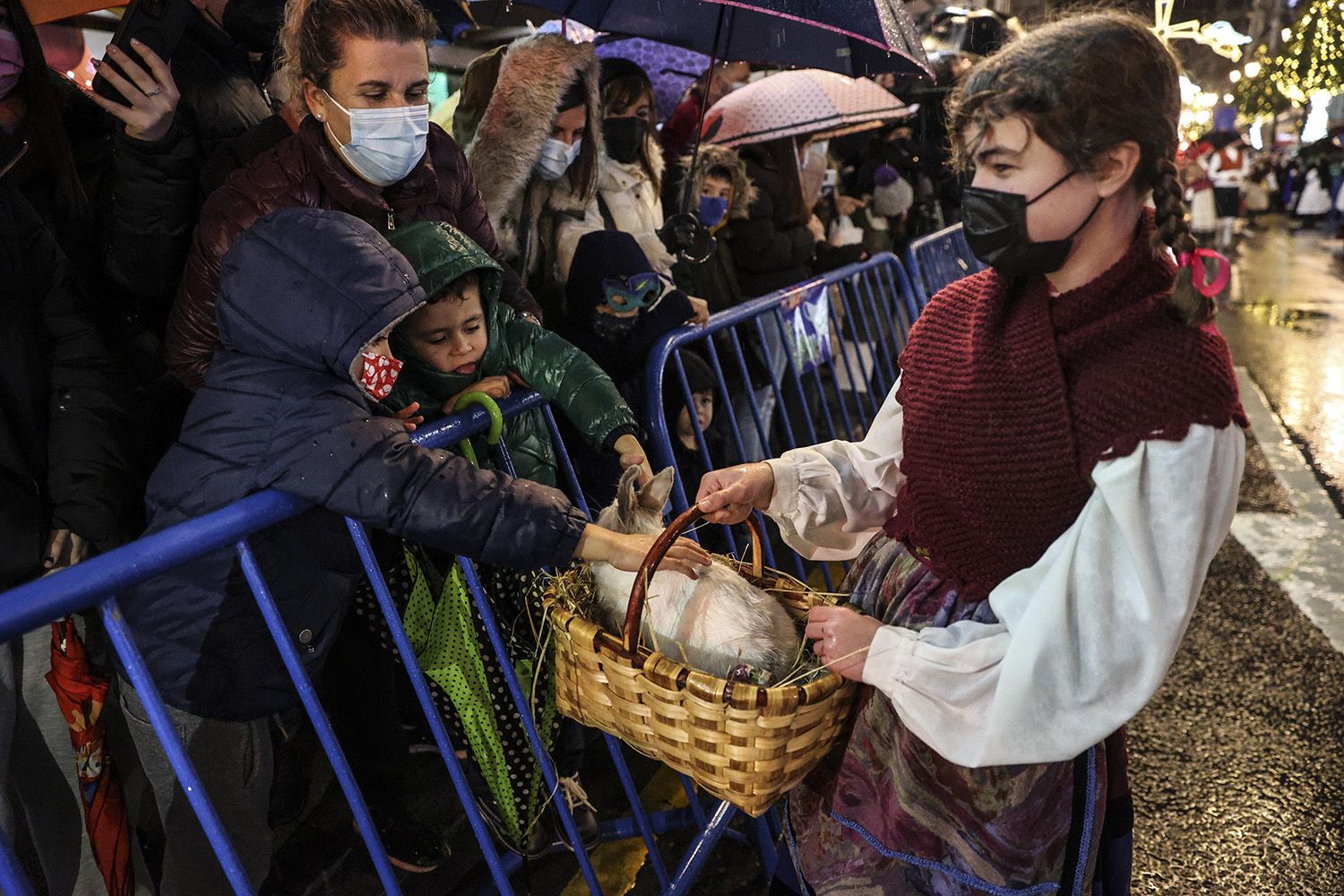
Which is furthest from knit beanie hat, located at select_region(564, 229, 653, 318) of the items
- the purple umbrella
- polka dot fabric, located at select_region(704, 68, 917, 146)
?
the purple umbrella

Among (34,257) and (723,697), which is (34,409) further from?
(723,697)

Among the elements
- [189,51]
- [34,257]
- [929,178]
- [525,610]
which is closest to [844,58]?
[189,51]

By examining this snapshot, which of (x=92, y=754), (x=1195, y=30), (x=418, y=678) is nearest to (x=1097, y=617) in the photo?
(x=418, y=678)

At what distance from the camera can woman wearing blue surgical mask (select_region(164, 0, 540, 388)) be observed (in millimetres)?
2375

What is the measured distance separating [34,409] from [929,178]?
769 centimetres

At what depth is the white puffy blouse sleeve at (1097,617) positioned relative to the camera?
1.40 m

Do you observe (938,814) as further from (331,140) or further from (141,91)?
(141,91)

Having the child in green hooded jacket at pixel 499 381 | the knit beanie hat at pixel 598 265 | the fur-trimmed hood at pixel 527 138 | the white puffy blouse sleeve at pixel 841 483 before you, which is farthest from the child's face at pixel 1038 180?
the fur-trimmed hood at pixel 527 138

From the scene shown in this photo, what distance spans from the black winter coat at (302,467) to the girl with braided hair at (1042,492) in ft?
2.40

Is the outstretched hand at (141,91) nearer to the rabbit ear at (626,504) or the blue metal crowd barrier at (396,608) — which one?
the blue metal crowd barrier at (396,608)

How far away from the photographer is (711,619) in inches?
70.4

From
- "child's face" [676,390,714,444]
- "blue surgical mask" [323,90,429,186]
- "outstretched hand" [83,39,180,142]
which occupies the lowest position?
"child's face" [676,390,714,444]

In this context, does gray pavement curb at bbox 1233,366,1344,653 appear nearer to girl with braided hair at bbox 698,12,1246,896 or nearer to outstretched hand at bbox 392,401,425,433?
girl with braided hair at bbox 698,12,1246,896

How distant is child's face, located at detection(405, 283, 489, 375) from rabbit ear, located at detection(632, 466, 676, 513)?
66cm
